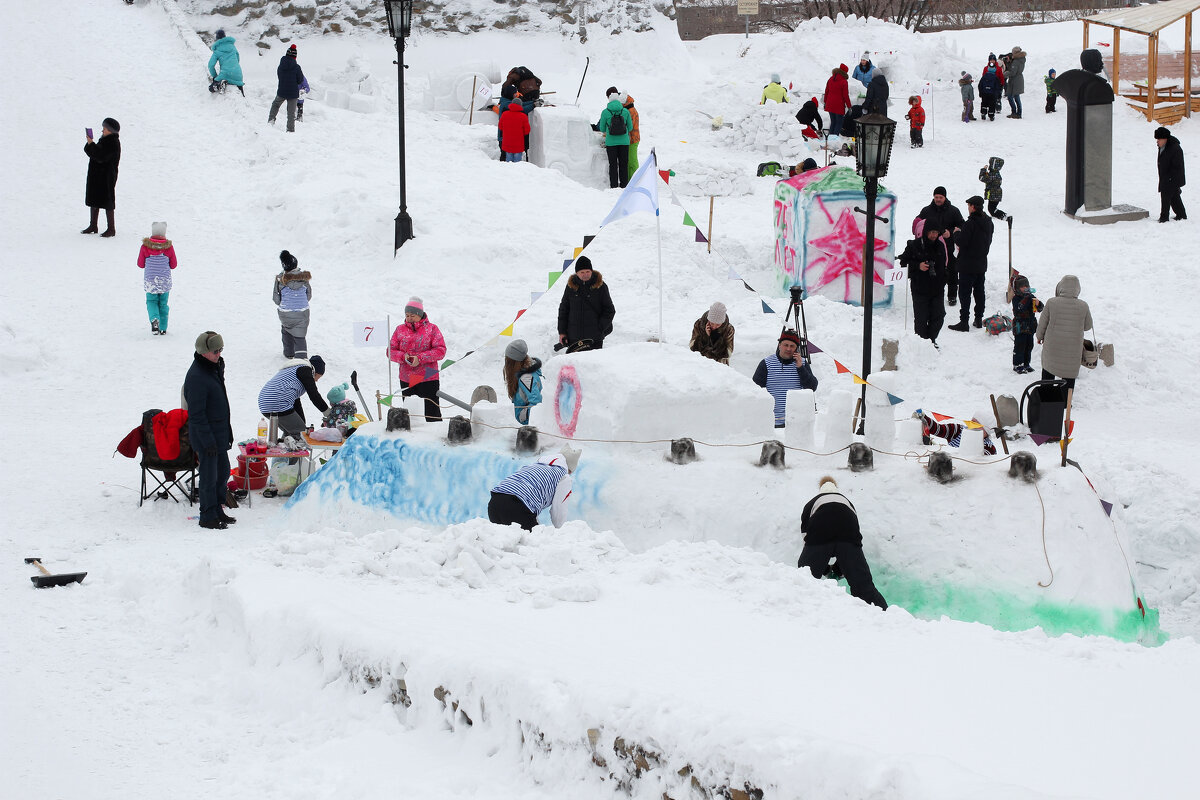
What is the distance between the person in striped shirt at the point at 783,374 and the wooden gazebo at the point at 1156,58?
1593 centimetres

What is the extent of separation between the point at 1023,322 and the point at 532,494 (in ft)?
24.7

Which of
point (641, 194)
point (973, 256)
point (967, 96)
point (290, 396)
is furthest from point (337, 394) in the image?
point (967, 96)

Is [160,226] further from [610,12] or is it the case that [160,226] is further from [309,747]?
[610,12]

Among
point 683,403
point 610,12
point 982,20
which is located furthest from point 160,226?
point 982,20

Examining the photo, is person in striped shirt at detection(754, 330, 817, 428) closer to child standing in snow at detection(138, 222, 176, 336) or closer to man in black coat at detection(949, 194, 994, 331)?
man in black coat at detection(949, 194, 994, 331)

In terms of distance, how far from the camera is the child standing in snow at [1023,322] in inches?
547

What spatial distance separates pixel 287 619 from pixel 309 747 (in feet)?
3.41

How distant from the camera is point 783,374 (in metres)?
10.7

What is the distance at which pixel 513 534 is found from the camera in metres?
7.66

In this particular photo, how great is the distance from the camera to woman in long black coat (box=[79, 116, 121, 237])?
632 inches

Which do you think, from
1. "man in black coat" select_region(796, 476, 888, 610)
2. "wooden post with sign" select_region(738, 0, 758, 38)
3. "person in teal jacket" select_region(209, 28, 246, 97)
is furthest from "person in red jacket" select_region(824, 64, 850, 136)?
"man in black coat" select_region(796, 476, 888, 610)

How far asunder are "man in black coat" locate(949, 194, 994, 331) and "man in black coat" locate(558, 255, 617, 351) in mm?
5217

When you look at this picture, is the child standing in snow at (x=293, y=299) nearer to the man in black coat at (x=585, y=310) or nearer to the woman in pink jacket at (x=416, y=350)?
the woman in pink jacket at (x=416, y=350)

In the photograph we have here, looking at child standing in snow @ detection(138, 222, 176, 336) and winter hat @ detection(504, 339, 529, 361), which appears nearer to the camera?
winter hat @ detection(504, 339, 529, 361)
